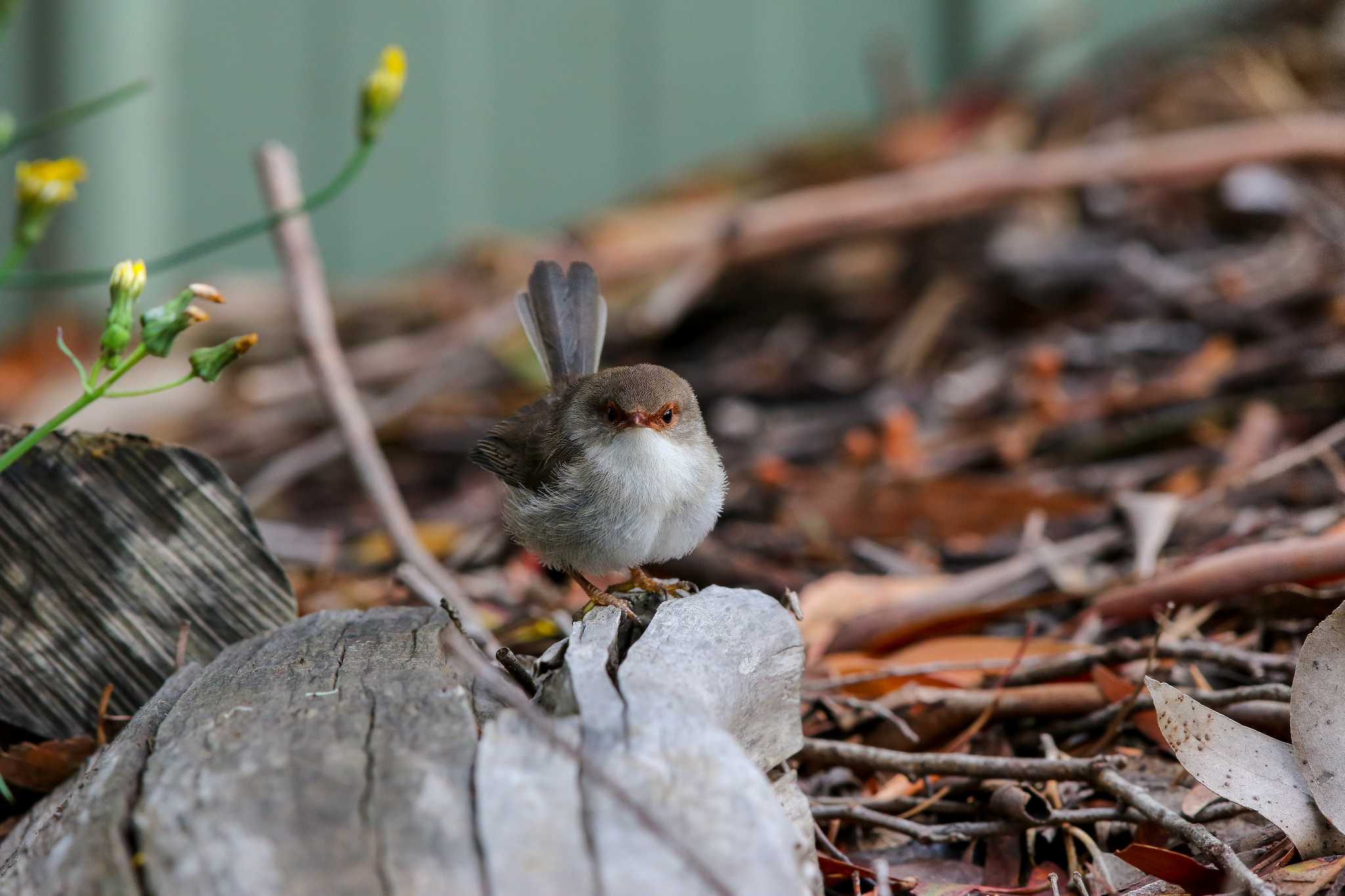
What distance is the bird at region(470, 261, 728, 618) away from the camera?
2.90 meters

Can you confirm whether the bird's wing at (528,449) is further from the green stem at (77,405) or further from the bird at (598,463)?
the green stem at (77,405)

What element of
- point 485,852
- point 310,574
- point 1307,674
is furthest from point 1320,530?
point 310,574

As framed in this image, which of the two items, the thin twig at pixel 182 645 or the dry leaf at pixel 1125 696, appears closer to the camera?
the thin twig at pixel 182 645

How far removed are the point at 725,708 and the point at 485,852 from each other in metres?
0.54

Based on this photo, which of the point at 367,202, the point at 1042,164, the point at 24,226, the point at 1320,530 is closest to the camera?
the point at 24,226

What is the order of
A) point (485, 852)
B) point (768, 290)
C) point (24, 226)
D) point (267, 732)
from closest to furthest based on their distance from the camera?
1. point (485, 852)
2. point (267, 732)
3. point (24, 226)
4. point (768, 290)

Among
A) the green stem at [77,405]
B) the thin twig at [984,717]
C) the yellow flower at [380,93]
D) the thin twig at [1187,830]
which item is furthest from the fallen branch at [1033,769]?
the yellow flower at [380,93]

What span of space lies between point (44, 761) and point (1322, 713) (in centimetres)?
230

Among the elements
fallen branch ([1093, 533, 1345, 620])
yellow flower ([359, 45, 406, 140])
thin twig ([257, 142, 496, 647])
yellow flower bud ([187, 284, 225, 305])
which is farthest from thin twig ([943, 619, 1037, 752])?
yellow flower ([359, 45, 406, 140])

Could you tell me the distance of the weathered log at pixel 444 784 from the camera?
5.30 feet

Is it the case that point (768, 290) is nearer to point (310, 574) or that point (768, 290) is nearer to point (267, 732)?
point (310, 574)

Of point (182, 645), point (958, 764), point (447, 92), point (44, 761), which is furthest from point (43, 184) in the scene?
point (447, 92)

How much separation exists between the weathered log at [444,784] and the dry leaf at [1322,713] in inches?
34.2

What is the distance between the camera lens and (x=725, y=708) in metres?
2.05
